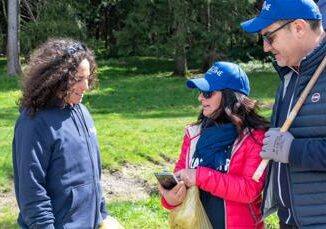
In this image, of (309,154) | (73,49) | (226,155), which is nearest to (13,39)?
(73,49)

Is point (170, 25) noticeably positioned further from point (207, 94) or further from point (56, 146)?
point (56, 146)

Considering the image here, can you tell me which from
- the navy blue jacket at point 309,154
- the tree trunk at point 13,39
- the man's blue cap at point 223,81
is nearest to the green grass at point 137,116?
the tree trunk at point 13,39

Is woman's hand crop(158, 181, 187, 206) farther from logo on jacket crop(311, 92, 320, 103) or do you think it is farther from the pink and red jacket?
logo on jacket crop(311, 92, 320, 103)

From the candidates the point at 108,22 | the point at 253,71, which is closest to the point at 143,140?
the point at 253,71

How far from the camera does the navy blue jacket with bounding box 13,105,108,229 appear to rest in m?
3.27

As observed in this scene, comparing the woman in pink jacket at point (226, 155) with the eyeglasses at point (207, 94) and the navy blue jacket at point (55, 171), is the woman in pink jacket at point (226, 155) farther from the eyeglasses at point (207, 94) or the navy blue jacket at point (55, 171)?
the navy blue jacket at point (55, 171)

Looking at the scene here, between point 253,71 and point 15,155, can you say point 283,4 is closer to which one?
point 15,155

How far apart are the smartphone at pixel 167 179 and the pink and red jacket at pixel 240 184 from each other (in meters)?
0.13

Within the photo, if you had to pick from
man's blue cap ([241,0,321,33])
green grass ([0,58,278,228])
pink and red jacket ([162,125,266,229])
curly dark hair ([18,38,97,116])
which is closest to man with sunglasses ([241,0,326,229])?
man's blue cap ([241,0,321,33])

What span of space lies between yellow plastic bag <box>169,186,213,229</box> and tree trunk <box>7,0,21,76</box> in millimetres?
21940

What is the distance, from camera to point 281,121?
2996 millimetres

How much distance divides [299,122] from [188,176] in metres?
0.76

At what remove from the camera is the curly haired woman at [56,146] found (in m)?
3.28

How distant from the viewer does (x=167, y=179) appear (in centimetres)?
336
